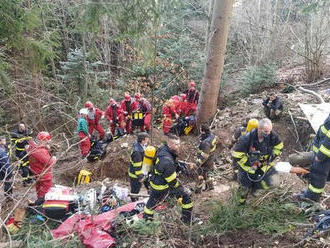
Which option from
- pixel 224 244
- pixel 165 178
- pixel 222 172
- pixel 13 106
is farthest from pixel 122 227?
pixel 13 106

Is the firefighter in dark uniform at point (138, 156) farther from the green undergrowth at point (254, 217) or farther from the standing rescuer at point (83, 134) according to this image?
the standing rescuer at point (83, 134)

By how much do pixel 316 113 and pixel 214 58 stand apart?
3.27 metres

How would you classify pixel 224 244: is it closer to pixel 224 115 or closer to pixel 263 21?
pixel 224 115

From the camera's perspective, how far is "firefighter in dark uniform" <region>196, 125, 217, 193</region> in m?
6.66

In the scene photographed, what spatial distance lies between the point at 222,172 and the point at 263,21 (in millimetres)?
11389

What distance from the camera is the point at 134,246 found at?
14.6 ft

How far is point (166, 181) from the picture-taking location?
199 inches

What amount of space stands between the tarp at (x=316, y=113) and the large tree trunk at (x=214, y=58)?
2.73 meters

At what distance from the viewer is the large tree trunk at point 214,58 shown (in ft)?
30.0

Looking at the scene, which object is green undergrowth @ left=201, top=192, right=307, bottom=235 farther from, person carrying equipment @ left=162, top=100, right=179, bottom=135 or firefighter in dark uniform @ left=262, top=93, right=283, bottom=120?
person carrying equipment @ left=162, top=100, right=179, bottom=135

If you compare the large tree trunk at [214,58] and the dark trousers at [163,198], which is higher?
the large tree trunk at [214,58]

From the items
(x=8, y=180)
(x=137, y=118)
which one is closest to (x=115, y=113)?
(x=137, y=118)

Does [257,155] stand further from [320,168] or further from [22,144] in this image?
[22,144]

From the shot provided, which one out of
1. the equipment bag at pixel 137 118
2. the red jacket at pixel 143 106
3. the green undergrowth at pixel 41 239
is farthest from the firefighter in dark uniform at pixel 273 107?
the green undergrowth at pixel 41 239
